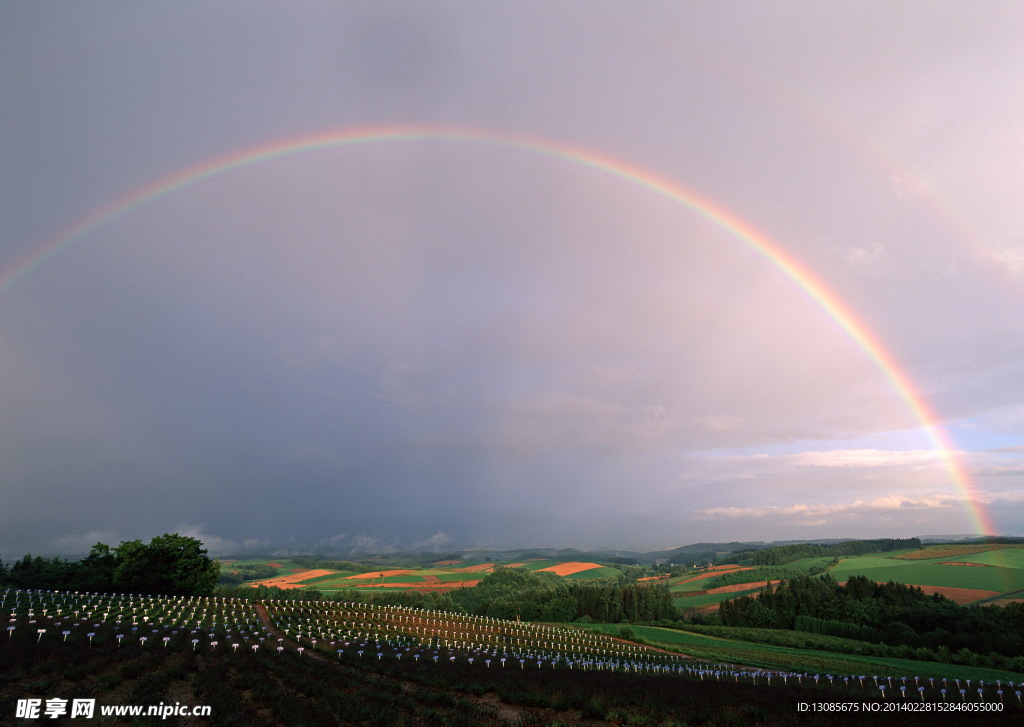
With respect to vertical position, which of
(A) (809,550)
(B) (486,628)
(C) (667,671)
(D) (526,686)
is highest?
(D) (526,686)

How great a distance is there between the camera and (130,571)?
6194 centimetres

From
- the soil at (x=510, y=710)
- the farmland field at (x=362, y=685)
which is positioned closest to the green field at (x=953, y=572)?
the farmland field at (x=362, y=685)

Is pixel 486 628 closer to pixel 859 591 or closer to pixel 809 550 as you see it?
pixel 859 591

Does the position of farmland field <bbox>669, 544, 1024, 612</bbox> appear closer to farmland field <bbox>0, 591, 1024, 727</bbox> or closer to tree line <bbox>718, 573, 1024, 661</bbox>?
tree line <bbox>718, 573, 1024, 661</bbox>

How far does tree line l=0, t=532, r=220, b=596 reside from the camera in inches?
2422

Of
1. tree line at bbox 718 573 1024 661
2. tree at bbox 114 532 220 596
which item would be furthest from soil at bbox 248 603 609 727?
tree line at bbox 718 573 1024 661

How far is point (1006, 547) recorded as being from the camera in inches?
5064

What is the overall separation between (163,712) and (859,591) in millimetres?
110366

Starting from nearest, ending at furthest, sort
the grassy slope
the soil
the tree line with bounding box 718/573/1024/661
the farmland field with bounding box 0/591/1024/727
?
the farmland field with bounding box 0/591/1024/727, the soil, the grassy slope, the tree line with bounding box 718/573/1024/661

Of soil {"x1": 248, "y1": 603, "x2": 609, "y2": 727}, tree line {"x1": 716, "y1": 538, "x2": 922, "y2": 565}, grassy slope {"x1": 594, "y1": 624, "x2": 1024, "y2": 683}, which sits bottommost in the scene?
tree line {"x1": 716, "y1": 538, "x2": 922, "y2": 565}

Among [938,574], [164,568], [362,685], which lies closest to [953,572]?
[938,574]

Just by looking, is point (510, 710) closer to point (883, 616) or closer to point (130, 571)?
point (130, 571)

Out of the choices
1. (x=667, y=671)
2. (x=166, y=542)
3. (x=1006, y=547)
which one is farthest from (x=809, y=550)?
(x=166, y=542)

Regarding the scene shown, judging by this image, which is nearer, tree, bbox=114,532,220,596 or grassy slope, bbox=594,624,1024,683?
grassy slope, bbox=594,624,1024,683
